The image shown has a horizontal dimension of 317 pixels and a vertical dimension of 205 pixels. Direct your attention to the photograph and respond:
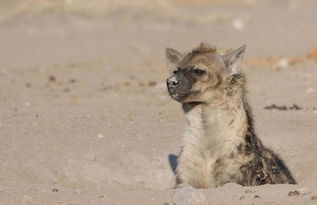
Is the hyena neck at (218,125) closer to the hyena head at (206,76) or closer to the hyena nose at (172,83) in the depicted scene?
the hyena head at (206,76)

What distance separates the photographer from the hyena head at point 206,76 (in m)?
7.47

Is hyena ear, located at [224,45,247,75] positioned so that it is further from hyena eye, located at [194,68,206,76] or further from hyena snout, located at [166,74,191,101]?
hyena snout, located at [166,74,191,101]

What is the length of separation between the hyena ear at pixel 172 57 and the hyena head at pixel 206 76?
97 millimetres

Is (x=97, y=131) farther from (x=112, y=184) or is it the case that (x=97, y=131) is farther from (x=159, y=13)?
(x=159, y=13)

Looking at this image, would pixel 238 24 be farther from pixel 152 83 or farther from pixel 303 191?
pixel 303 191

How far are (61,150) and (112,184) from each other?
2.15ft

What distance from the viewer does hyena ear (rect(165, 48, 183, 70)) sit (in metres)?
7.95

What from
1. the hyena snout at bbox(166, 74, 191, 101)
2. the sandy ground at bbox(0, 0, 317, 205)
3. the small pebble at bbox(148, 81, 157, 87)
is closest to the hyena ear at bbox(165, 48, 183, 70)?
the hyena snout at bbox(166, 74, 191, 101)

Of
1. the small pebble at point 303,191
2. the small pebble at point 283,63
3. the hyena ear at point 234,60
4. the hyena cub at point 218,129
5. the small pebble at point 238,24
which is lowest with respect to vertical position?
the small pebble at point 303,191

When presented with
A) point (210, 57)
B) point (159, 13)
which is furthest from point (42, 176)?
point (159, 13)

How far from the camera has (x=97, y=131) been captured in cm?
983

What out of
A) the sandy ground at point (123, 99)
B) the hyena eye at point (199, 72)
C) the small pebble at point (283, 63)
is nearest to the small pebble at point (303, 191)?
the sandy ground at point (123, 99)

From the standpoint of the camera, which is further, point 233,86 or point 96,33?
point 96,33

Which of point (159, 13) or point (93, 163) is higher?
point (159, 13)
